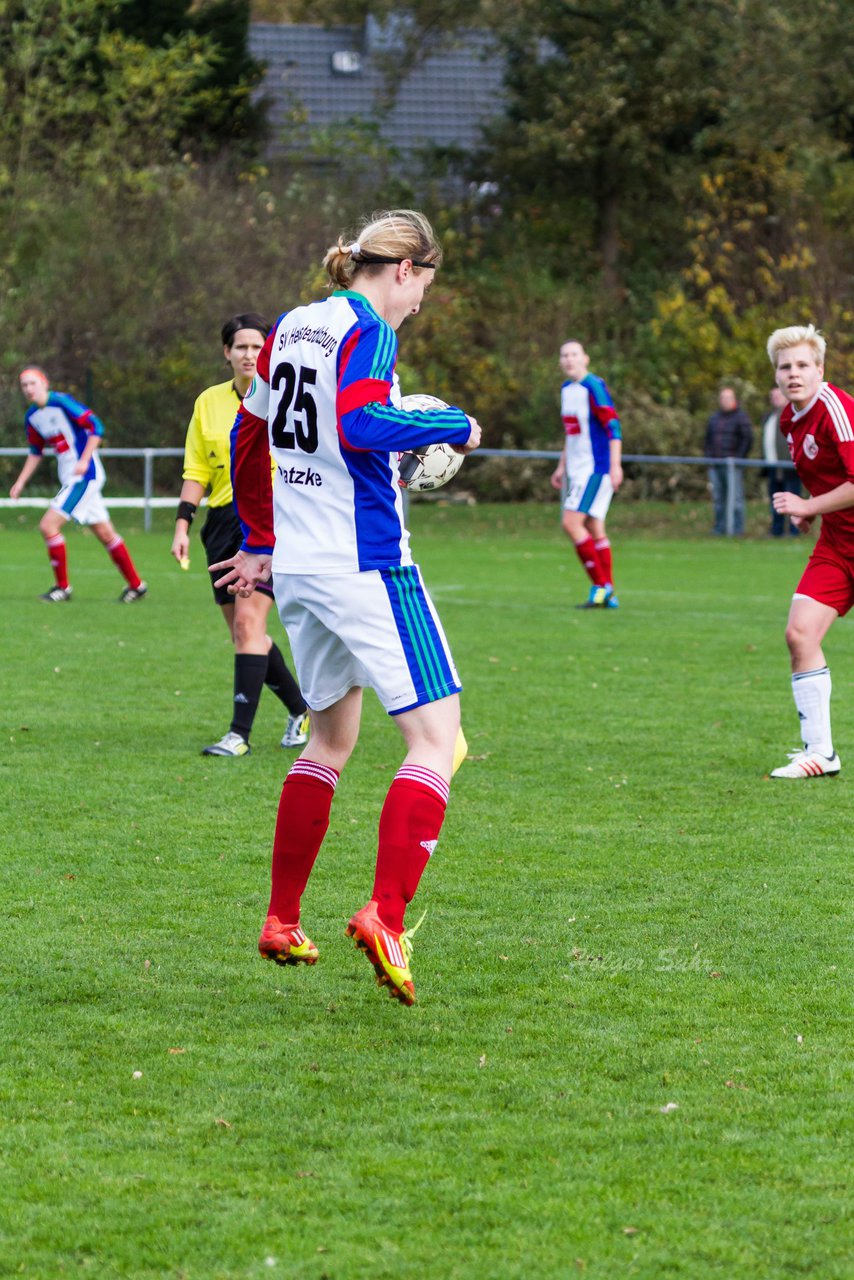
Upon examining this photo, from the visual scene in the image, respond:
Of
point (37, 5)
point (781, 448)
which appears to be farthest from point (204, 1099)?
point (37, 5)

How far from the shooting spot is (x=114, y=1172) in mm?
3375

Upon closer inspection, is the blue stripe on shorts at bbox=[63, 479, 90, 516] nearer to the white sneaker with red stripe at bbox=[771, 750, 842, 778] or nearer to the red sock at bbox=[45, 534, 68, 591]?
A: the red sock at bbox=[45, 534, 68, 591]

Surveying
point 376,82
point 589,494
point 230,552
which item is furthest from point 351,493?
point 376,82

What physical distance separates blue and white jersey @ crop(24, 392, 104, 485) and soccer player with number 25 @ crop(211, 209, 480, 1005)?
38.4ft

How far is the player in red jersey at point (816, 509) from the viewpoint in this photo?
7359 millimetres

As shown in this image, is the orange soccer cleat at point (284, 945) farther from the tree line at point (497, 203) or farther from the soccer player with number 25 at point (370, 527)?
the tree line at point (497, 203)

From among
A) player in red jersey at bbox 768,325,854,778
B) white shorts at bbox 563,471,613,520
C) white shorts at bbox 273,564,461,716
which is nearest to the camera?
white shorts at bbox 273,564,461,716

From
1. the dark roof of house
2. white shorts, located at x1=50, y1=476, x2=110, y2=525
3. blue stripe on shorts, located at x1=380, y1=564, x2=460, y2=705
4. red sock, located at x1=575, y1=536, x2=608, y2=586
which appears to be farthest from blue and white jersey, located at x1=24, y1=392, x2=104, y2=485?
the dark roof of house

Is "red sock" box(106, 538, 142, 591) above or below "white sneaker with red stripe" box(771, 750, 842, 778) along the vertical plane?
above

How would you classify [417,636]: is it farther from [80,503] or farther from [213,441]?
[80,503]

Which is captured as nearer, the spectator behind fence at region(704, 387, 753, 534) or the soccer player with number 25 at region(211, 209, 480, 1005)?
the soccer player with number 25 at region(211, 209, 480, 1005)

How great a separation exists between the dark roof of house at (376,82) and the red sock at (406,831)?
114 ft

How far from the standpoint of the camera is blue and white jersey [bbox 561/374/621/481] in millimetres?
16000

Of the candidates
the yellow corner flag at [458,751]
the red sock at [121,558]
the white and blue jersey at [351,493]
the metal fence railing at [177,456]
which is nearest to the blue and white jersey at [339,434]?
the white and blue jersey at [351,493]
